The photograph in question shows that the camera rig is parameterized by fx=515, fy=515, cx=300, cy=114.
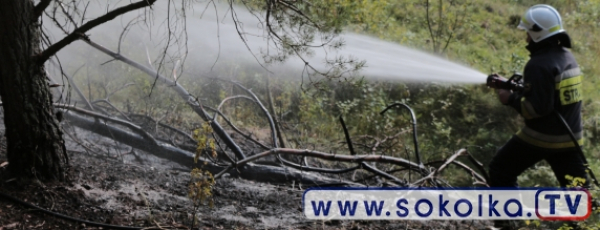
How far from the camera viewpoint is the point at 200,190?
9.93ft

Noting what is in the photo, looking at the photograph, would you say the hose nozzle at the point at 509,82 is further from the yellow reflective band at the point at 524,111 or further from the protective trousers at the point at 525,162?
the protective trousers at the point at 525,162

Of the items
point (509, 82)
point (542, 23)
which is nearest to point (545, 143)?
point (509, 82)

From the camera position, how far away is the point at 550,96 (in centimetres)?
361

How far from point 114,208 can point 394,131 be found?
405cm

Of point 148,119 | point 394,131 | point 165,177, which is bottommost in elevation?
point 165,177

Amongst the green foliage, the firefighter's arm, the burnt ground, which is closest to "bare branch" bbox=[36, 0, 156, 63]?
the burnt ground

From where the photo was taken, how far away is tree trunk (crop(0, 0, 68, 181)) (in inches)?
130

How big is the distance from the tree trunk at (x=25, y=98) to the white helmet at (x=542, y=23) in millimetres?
3470

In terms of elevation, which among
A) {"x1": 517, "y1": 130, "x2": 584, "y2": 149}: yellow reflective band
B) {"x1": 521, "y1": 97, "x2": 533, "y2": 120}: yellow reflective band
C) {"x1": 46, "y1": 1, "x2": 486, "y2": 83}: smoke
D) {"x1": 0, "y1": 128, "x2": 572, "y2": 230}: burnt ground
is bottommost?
{"x1": 0, "y1": 128, "x2": 572, "y2": 230}: burnt ground

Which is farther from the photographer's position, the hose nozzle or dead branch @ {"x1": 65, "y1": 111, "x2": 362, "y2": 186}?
dead branch @ {"x1": 65, "y1": 111, "x2": 362, "y2": 186}

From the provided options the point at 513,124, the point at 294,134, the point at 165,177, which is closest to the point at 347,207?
the point at 165,177

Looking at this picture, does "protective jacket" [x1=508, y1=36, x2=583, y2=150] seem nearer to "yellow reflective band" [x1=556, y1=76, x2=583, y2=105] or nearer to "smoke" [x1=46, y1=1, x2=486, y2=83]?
"yellow reflective band" [x1=556, y1=76, x2=583, y2=105]

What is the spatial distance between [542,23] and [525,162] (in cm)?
107

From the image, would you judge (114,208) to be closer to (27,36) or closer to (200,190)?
(200,190)
